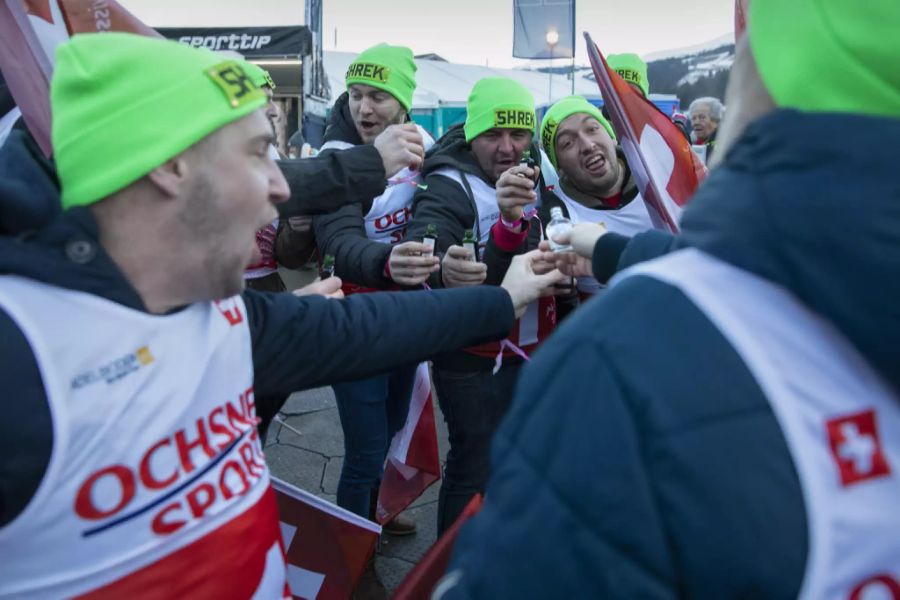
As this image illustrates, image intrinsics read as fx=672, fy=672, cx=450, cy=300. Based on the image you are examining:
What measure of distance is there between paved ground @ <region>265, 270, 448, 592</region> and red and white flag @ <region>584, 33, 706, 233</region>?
74.7 inches

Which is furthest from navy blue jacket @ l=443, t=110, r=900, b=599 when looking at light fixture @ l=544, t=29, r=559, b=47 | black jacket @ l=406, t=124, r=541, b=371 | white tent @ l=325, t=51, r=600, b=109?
white tent @ l=325, t=51, r=600, b=109

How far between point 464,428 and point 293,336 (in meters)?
1.26

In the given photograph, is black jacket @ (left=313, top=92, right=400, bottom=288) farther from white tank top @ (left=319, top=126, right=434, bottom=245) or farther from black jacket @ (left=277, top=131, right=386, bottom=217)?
black jacket @ (left=277, top=131, right=386, bottom=217)

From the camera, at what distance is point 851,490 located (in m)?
0.63

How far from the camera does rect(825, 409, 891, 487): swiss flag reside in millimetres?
630

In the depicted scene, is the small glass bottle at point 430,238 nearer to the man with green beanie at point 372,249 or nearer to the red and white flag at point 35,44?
the man with green beanie at point 372,249

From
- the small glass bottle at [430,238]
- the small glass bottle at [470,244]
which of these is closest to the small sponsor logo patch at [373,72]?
the small glass bottle at [430,238]

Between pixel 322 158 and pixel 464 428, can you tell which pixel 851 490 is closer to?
pixel 322 158

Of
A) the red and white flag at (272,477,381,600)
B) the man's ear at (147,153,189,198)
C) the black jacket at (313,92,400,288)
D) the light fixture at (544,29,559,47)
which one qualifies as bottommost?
the red and white flag at (272,477,381,600)

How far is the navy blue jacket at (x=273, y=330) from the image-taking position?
3.15ft

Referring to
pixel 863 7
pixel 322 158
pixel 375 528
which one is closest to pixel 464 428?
pixel 375 528

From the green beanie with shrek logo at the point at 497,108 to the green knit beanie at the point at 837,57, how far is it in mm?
2165

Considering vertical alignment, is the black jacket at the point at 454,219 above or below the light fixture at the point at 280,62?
below

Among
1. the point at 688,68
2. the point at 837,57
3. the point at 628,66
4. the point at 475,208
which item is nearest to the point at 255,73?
the point at 475,208
